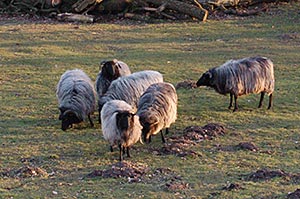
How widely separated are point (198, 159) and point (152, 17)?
48.3ft

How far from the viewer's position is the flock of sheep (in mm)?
→ 10797

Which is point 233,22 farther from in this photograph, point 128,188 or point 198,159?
point 128,188

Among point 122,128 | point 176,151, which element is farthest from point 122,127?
point 176,151

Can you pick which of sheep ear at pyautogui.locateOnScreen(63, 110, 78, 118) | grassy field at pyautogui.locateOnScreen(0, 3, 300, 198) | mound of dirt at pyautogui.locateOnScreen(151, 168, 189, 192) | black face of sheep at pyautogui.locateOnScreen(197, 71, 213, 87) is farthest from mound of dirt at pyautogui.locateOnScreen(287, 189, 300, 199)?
black face of sheep at pyautogui.locateOnScreen(197, 71, 213, 87)

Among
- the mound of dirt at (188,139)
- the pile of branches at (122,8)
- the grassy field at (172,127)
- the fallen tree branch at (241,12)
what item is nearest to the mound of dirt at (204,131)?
the mound of dirt at (188,139)

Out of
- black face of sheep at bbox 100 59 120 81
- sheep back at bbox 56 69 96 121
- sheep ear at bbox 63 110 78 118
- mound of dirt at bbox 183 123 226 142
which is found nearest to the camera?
mound of dirt at bbox 183 123 226 142

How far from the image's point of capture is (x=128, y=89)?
42.1ft

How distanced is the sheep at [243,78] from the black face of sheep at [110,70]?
6.86 ft

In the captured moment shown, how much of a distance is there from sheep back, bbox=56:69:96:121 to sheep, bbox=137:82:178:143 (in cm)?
143

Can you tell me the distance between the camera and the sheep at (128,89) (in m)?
12.7

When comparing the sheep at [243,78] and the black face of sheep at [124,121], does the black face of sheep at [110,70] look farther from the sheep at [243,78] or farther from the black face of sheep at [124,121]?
the black face of sheep at [124,121]

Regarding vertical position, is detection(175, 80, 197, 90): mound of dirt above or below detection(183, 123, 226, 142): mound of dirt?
above

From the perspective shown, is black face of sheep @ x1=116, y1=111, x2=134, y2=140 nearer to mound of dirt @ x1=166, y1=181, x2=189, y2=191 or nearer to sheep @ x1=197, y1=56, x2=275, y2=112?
mound of dirt @ x1=166, y1=181, x2=189, y2=191

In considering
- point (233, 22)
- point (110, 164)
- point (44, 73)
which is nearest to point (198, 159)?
point (110, 164)
